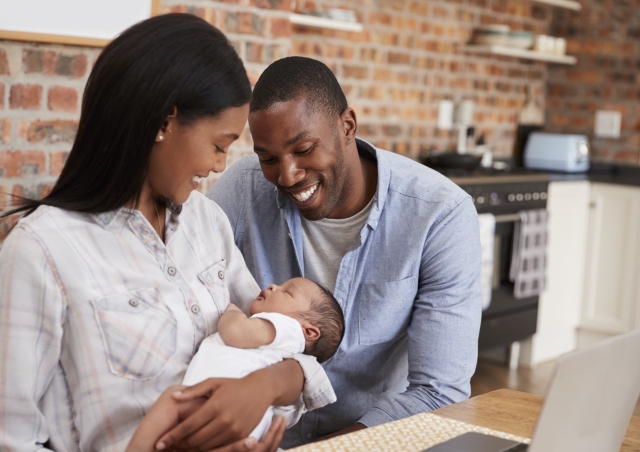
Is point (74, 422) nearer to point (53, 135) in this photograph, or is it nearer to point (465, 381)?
point (465, 381)

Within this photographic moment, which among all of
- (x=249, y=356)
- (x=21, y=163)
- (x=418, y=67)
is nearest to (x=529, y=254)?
(x=418, y=67)

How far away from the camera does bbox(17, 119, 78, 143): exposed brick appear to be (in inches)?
86.2

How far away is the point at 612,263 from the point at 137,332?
13.7ft

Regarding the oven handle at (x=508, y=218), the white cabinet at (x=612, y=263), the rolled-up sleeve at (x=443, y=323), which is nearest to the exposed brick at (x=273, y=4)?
the rolled-up sleeve at (x=443, y=323)

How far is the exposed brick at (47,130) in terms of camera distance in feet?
7.18

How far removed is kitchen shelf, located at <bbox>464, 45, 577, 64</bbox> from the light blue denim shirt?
318 cm

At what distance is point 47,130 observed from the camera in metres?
2.24

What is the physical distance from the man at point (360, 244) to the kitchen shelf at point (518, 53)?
3.15 meters

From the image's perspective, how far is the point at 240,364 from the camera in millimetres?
1408

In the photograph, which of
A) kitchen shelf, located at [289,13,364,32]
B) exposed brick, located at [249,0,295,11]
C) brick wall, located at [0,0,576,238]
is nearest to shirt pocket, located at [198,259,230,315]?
brick wall, located at [0,0,576,238]

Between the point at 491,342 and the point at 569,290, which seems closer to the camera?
the point at 491,342

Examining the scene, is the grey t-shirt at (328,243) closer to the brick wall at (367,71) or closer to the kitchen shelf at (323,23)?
the brick wall at (367,71)

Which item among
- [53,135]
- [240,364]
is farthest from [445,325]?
[53,135]

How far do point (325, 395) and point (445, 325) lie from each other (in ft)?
1.38
